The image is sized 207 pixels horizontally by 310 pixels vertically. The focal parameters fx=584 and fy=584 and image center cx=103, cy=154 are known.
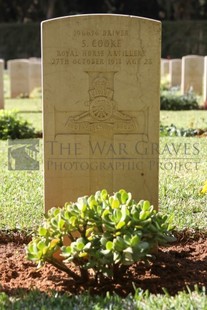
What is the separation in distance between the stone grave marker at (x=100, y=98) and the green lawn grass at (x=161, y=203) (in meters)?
0.82

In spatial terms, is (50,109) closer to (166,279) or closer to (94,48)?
(94,48)

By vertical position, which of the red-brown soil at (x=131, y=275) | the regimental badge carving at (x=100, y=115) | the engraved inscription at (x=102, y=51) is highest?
the engraved inscription at (x=102, y=51)

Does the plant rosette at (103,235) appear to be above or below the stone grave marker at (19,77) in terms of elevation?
below

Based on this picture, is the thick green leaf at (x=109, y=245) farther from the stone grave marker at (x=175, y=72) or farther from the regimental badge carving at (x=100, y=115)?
the stone grave marker at (x=175, y=72)

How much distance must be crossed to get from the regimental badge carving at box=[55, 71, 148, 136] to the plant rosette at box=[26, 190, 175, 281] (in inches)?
23.6

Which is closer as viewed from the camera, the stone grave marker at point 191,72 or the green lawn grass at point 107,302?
the green lawn grass at point 107,302

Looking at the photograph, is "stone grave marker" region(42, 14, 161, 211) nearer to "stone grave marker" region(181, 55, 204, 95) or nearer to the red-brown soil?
the red-brown soil

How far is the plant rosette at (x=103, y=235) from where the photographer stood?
3.12 m

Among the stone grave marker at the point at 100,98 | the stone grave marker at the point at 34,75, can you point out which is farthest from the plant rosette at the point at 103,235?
the stone grave marker at the point at 34,75

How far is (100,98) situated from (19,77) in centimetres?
1379

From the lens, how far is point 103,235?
10.5 ft

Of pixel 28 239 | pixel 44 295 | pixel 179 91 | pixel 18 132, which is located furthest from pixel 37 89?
pixel 44 295

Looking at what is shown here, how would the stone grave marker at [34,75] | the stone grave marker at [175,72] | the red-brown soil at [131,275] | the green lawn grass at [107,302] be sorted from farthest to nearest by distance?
1. the stone grave marker at [175,72]
2. the stone grave marker at [34,75]
3. the red-brown soil at [131,275]
4. the green lawn grass at [107,302]

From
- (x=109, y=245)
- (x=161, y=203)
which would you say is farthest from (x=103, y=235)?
(x=161, y=203)
